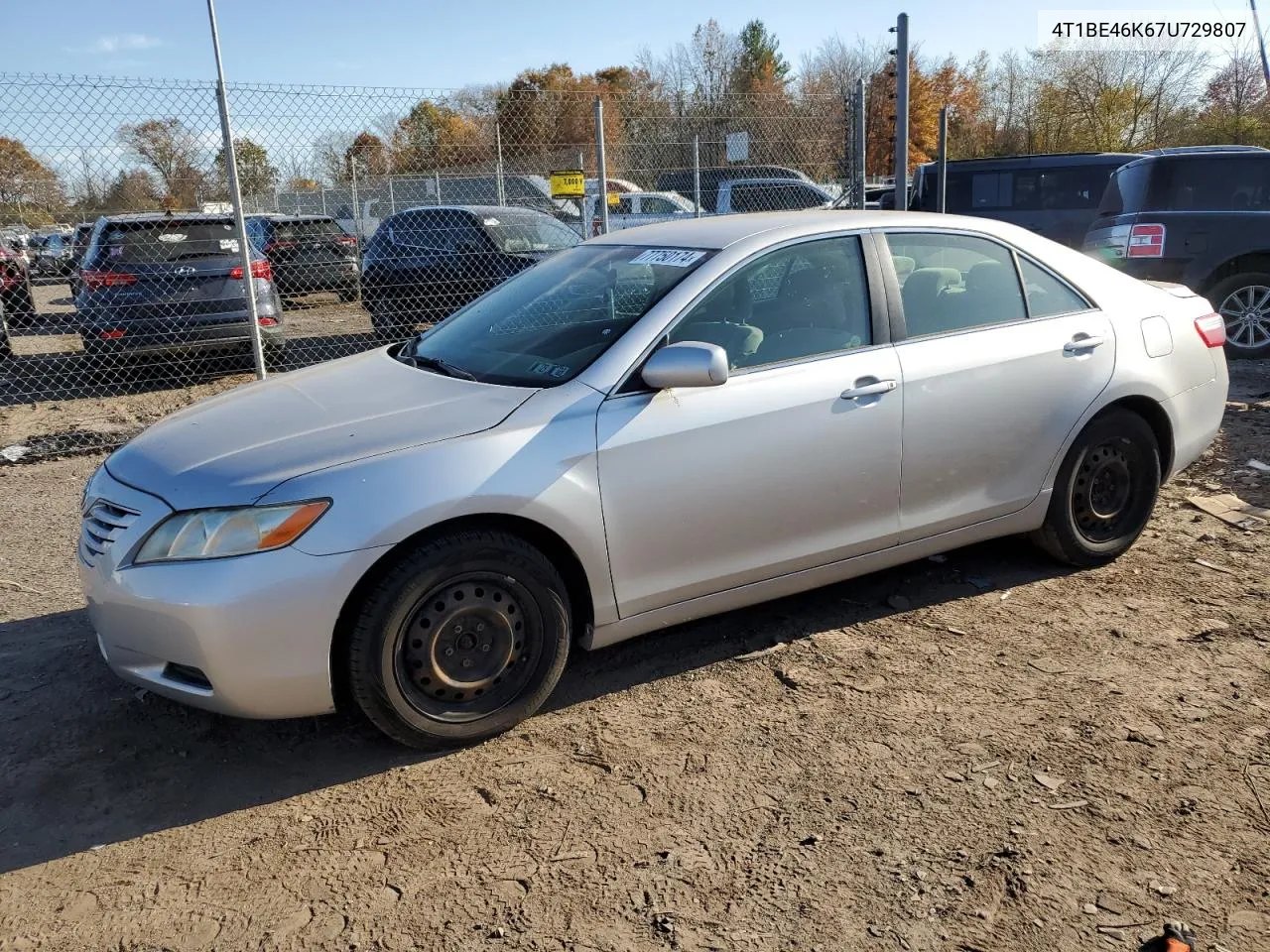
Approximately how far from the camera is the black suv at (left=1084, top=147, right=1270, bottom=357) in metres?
8.80

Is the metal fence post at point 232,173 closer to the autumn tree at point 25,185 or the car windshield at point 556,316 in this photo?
the autumn tree at point 25,185

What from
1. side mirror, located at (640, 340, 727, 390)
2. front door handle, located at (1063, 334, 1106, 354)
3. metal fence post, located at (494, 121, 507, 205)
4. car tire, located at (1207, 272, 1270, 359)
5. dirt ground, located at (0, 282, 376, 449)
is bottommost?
dirt ground, located at (0, 282, 376, 449)

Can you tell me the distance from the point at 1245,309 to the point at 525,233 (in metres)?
7.12

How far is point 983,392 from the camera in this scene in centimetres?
402

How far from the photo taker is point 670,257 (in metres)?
3.89

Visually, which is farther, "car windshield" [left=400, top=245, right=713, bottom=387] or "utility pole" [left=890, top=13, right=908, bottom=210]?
"utility pole" [left=890, top=13, right=908, bottom=210]

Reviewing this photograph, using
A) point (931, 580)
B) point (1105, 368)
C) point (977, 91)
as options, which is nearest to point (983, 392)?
point (1105, 368)

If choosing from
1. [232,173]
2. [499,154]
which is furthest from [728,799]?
[499,154]

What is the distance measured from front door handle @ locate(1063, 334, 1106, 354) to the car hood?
2.33 m

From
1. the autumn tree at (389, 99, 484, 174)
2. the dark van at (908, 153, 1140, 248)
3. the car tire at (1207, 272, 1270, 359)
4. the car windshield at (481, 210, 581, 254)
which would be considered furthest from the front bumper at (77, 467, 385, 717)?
the dark van at (908, 153, 1140, 248)

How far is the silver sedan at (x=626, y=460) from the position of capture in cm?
300

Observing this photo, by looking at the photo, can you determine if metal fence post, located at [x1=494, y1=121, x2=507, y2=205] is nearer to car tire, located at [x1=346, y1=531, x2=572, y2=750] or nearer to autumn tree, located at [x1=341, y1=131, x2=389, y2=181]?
autumn tree, located at [x1=341, y1=131, x2=389, y2=181]

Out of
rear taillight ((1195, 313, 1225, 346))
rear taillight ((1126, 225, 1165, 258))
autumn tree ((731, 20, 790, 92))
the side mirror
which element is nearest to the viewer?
the side mirror

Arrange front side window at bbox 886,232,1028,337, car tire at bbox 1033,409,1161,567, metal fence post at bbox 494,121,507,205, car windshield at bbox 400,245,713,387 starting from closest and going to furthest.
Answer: car windshield at bbox 400,245,713,387 < front side window at bbox 886,232,1028,337 < car tire at bbox 1033,409,1161,567 < metal fence post at bbox 494,121,507,205
